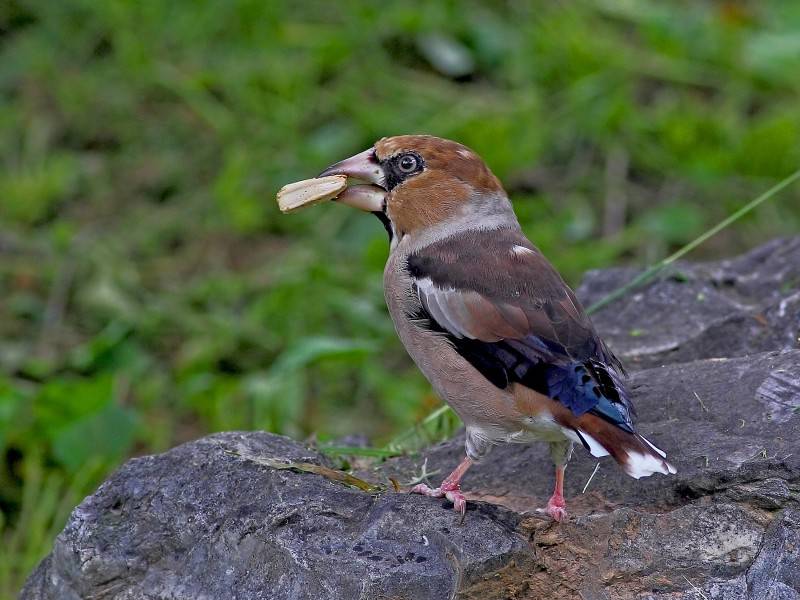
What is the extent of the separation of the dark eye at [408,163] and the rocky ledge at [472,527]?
979 millimetres

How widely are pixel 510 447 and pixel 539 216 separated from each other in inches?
119

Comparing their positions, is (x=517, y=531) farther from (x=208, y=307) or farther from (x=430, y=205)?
(x=208, y=307)

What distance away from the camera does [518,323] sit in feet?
11.6

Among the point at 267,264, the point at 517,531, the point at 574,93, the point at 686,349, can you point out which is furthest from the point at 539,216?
the point at 517,531

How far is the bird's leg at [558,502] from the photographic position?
3383 mm

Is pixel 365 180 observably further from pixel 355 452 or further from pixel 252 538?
pixel 252 538

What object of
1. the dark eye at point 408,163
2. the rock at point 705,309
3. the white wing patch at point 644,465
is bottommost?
the rock at point 705,309

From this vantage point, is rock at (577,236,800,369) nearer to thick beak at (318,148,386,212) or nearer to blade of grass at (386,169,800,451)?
blade of grass at (386,169,800,451)

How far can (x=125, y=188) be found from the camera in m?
7.11

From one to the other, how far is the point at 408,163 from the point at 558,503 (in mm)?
1245

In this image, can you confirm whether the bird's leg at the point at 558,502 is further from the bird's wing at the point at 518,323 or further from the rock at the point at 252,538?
the bird's wing at the point at 518,323

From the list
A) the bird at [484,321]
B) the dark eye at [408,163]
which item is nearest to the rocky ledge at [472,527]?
the bird at [484,321]

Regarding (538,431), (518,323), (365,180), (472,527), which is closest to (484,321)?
(518,323)

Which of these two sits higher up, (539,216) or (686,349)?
(686,349)
